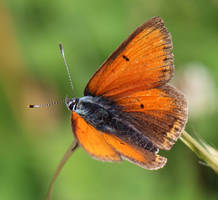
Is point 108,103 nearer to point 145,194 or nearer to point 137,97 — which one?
point 137,97

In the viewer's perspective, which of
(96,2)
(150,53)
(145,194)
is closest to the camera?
(150,53)

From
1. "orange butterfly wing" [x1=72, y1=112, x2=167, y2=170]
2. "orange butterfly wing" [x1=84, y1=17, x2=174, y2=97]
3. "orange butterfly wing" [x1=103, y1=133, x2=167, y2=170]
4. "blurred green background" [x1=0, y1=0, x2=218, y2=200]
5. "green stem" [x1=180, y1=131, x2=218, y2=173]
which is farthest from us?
"blurred green background" [x1=0, y1=0, x2=218, y2=200]

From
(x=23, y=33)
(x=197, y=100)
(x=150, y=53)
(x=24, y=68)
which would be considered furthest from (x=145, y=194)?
(x=23, y=33)

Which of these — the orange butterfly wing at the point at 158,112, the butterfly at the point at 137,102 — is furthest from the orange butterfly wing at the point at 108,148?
the orange butterfly wing at the point at 158,112

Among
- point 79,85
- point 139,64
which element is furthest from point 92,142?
point 79,85

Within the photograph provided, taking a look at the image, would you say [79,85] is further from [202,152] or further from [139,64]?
[202,152]

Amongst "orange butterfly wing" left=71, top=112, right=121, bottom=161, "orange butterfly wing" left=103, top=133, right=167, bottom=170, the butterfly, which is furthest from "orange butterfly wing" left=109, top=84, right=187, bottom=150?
"orange butterfly wing" left=71, top=112, right=121, bottom=161

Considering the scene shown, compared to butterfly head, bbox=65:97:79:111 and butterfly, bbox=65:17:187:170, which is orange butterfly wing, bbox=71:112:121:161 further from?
butterfly head, bbox=65:97:79:111
